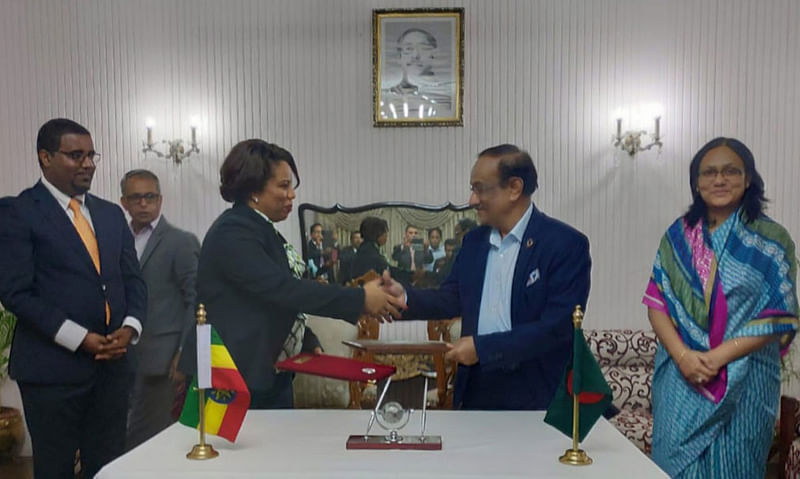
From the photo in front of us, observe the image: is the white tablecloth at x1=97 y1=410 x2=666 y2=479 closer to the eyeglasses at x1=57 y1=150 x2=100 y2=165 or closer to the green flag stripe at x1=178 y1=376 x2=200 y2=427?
the green flag stripe at x1=178 y1=376 x2=200 y2=427

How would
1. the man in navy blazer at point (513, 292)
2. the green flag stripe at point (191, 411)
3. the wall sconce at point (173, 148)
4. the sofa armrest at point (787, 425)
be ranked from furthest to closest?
the wall sconce at point (173, 148), the sofa armrest at point (787, 425), the man in navy blazer at point (513, 292), the green flag stripe at point (191, 411)

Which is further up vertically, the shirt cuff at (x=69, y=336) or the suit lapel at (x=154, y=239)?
the suit lapel at (x=154, y=239)

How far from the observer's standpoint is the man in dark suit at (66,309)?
2.46m

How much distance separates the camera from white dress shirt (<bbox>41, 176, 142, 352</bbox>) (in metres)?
2.47

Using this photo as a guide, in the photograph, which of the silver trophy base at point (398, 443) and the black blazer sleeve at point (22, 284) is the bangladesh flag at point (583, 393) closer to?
the silver trophy base at point (398, 443)

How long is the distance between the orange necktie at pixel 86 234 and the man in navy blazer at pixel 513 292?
143 cm

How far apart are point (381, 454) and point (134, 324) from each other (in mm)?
1451

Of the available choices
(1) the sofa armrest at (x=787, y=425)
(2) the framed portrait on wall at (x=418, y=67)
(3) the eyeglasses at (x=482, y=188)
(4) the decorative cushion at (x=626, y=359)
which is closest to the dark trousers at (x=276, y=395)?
(3) the eyeglasses at (x=482, y=188)

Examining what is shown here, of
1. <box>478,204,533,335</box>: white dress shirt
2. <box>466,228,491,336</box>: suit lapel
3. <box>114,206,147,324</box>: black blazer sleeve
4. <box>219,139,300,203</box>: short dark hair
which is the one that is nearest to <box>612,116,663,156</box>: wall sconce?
<box>478,204,533,335</box>: white dress shirt

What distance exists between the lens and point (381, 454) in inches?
66.0

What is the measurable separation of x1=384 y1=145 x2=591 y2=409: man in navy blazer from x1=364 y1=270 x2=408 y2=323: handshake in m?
0.26

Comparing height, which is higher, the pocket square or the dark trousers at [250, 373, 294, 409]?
the pocket square

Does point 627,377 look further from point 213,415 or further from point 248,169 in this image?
A: point 213,415

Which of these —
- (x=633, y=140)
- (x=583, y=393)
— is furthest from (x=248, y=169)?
(x=633, y=140)
